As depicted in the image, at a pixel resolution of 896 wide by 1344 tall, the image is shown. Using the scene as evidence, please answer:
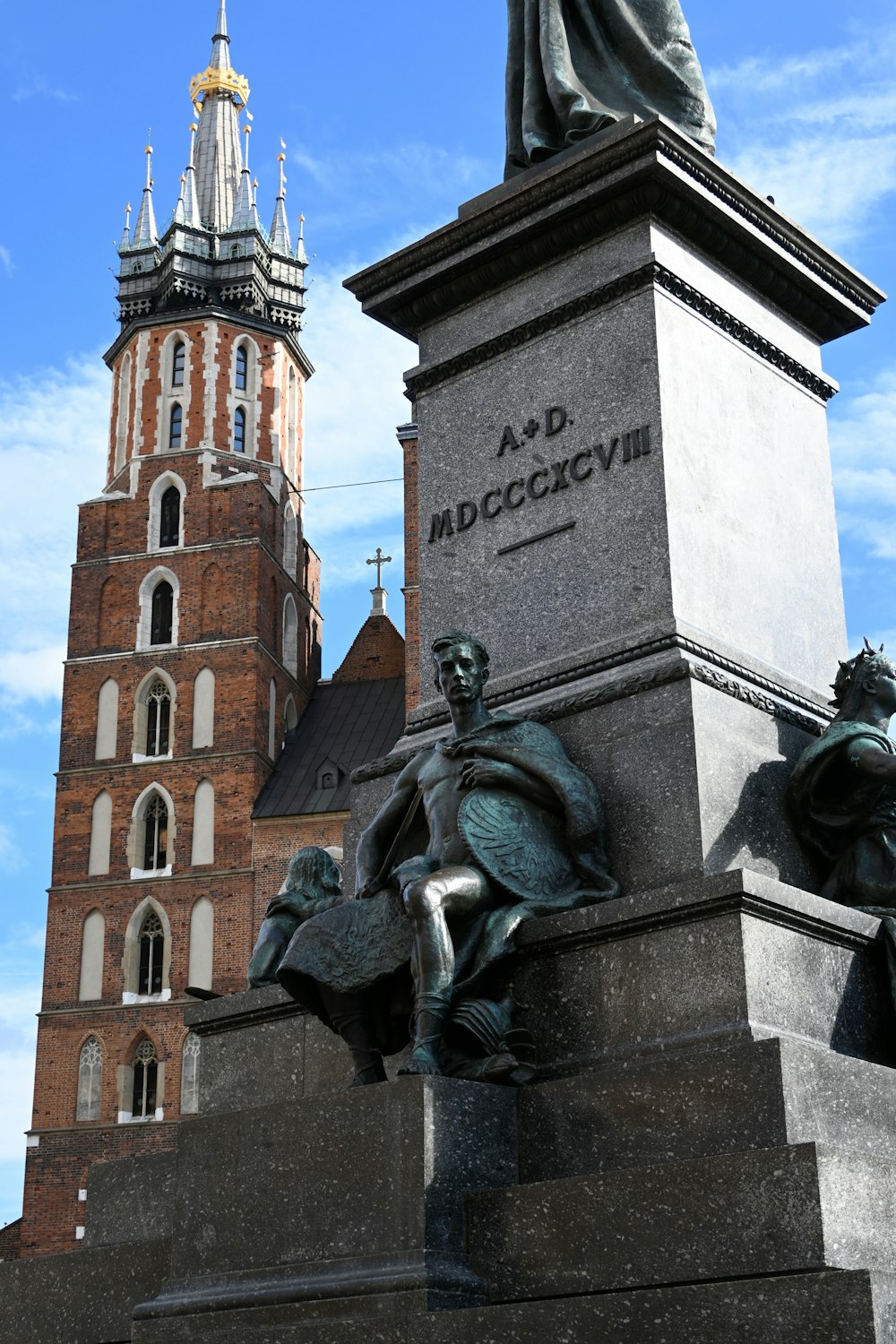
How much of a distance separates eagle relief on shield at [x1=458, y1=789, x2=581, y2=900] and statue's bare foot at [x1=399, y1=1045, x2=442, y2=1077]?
0.59 meters

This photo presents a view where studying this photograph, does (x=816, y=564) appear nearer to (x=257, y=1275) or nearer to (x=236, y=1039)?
(x=236, y=1039)

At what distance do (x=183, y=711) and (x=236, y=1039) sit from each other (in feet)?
126

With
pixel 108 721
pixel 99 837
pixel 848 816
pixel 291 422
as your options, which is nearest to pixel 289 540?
pixel 291 422

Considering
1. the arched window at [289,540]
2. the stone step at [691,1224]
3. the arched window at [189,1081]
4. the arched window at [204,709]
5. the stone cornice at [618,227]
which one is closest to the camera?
the stone step at [691,1224]

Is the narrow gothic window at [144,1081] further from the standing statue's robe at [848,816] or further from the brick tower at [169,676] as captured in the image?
the standing statue's robe at [848,816]

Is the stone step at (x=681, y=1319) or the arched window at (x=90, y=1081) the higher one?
the arched window at (x=90, y=1081)

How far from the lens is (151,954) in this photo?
41719mm

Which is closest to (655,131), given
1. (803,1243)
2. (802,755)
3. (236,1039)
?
(802,755)

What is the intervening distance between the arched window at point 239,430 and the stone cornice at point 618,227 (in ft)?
135

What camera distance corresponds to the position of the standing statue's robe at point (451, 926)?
202 inches

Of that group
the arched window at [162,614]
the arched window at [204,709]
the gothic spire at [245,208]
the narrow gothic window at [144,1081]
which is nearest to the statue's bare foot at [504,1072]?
the narrow gothic window at [144,1081]

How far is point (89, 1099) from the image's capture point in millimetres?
40219

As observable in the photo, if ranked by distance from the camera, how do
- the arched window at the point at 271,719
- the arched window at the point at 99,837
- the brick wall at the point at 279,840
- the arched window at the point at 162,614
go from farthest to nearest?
the arched window at the point at 162,614, the arched window at the point at 271,719, the arched window at the point at 99,837, the brick wall at the point at 279,840

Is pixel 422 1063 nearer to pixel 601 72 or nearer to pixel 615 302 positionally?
pixel 615 302
